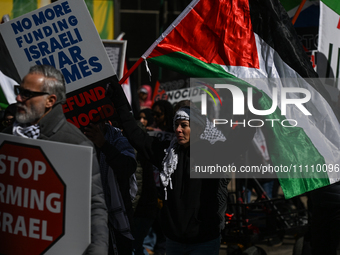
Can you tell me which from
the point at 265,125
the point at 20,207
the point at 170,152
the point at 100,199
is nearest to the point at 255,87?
the point at 265,125

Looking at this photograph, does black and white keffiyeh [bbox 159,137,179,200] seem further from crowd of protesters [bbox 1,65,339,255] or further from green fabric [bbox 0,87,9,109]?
green fabric [bbox 0,87,9,109]

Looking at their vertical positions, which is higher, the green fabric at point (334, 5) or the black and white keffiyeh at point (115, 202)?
the green fabric at point (334, 5)

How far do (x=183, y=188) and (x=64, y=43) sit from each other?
135 cm

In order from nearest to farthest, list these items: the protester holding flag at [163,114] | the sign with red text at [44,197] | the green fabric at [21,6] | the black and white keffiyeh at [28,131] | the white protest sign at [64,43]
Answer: the sign with red text at [44,197] < the black and white keffiyeh at [28,131] < the white protest sign at [64,43] < the protester holding flag at [163,114] < the green fabric at [21,6]

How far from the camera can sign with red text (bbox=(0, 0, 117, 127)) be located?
3371 mm

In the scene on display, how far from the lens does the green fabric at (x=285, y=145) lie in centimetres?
371

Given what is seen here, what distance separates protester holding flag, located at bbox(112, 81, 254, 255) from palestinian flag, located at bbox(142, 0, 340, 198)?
0.43m

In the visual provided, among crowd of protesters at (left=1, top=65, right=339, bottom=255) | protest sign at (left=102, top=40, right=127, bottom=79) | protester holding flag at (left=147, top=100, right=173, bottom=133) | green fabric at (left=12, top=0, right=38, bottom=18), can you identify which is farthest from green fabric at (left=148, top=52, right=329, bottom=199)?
green fabric at (left=12, top=0, right=38, bottom=18)

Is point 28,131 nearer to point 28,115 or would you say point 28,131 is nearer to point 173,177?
point 28,115

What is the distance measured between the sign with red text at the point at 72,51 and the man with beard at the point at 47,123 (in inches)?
37.2

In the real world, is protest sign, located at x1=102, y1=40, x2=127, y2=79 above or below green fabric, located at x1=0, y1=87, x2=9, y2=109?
above

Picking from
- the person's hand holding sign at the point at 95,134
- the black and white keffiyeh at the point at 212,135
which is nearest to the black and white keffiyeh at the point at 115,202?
the person's hand holding sign at the point at 95,134

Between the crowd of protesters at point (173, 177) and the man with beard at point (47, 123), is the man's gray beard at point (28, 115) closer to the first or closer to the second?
the man with beard at point (47, 123)

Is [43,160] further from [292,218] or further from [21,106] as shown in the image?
[292,218]
